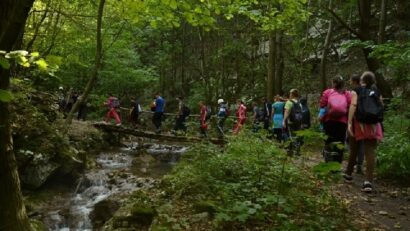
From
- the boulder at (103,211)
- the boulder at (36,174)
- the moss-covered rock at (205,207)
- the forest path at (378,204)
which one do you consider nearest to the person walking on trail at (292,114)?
the forest path at (378,204)

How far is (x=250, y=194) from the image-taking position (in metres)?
6.16

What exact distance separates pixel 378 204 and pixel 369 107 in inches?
63.4

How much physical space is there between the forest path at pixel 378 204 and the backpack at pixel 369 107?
1240 millimetres

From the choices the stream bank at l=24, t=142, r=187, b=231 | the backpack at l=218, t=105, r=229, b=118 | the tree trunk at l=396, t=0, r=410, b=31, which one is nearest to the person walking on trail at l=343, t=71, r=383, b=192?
the stream bank at l=24, t=142, r=187, b=231

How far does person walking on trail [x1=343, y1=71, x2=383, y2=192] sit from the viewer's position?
23.7 feet

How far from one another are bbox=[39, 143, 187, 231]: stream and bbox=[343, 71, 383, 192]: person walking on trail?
500 cm

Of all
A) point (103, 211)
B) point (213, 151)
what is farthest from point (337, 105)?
point (103, 211)

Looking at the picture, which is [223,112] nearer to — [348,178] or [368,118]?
[348,178]

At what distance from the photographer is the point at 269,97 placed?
17750 mm

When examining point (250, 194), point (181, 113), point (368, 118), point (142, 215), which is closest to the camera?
point (250, 194)

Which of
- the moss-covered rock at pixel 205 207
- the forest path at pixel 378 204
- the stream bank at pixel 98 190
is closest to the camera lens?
the forest path at pixel 378 204

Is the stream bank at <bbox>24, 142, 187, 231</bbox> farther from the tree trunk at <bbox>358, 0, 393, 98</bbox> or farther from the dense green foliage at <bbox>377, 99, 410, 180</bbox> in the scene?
the tree trunk at <bbox>358, 0, 393, 98</bbox>

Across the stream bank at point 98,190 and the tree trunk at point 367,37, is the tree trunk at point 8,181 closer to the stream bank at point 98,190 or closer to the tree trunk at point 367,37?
the stream bank at point 98,190

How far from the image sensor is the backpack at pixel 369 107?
23.7 ft
